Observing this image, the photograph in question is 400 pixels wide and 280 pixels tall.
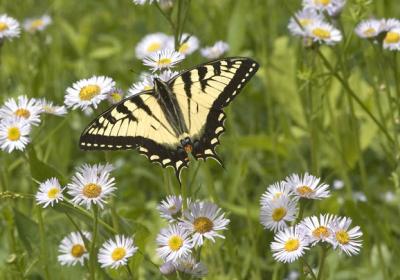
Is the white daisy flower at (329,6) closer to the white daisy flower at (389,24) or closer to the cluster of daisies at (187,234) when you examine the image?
the white daisy flower at (389,24)

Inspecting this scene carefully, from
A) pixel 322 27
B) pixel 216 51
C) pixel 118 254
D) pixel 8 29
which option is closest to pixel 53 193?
pixel 118 254

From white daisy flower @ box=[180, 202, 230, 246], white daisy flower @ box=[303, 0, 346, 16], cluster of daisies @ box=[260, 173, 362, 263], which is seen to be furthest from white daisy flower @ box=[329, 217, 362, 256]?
white daisy flower @ box=[303, 0, 346, 16]

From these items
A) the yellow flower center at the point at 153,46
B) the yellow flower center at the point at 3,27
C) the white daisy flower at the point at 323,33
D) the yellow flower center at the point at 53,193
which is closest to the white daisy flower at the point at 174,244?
the yellow flower center at the point at 53,193

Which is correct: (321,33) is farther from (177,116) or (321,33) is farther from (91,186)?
(91,186)

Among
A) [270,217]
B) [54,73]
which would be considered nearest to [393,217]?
[270,217]

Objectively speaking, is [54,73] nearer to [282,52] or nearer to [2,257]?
[282,52]

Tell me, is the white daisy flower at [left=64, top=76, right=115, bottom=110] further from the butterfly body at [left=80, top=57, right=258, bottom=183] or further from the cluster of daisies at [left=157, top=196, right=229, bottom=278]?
the cluster of daisies at [left=157, top=196, right=229, bottom=278]
